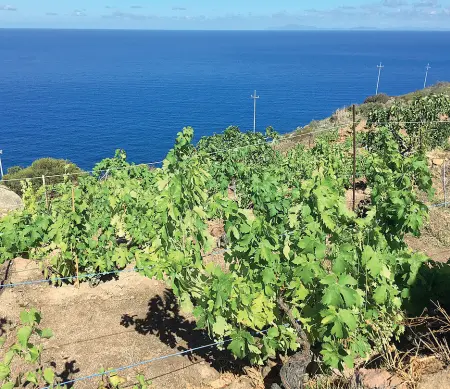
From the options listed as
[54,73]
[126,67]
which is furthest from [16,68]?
[126,67]

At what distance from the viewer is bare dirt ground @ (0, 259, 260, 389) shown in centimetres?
595

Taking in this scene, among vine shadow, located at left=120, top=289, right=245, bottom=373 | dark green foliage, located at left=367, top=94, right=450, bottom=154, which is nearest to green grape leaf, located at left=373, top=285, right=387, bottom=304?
vine shadow, located at left=120, top=289, right=245, bottom=373

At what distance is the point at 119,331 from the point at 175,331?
0.89m

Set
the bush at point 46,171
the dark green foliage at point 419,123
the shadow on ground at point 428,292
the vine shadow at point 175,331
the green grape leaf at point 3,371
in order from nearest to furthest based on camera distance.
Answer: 1. the green grape leaf at point 3,371
2. the shadow on ground at point 428,292
3. the vine shadow at point 175,331
4. the dark green foliage at point 419,123
5. the bush at point 46,171

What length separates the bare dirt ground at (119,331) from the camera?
5.95 m

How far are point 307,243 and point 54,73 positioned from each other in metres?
115

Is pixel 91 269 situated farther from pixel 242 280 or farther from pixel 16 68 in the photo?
pixel 16 68

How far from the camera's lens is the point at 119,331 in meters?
6.93

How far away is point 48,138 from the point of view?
52.8 meters

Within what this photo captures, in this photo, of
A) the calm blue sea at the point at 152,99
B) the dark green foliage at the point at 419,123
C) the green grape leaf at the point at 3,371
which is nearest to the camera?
the green grape leaf at the point at 3,371

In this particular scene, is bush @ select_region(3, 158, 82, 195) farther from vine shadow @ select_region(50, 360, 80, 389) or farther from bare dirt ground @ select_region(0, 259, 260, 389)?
vine shadow @ select_region(50, 360, 80, 389)

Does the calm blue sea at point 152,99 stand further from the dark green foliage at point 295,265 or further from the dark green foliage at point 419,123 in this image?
the dark green foliage at point 295,265

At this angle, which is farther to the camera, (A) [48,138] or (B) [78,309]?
(A) [48,138]

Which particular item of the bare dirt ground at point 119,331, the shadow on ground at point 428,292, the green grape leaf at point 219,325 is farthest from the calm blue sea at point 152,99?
the shadow on ground at point 428,292
